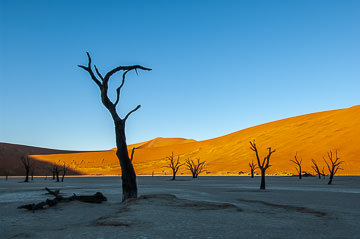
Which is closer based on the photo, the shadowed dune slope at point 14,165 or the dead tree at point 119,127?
the dead tree at point 119,127

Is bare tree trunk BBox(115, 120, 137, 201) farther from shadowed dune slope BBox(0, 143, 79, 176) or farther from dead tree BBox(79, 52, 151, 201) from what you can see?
shadowed dune slope BBox(0, 143, 79, 176)

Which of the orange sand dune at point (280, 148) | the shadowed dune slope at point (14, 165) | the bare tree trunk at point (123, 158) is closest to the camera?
the bare tree trunk at point (123, 158)

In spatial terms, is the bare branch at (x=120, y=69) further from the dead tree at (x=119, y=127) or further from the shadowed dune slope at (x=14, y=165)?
the shadowed dune slope at (x=14, y=165)

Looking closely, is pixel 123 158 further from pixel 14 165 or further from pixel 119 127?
pixel 14 165

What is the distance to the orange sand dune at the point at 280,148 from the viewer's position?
53.4 metres

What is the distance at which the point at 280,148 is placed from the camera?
63.1 metres

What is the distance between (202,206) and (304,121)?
73.8m

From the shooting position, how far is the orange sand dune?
2103 inches

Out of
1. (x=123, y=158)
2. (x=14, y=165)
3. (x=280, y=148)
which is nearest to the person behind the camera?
(x=123, y=158)

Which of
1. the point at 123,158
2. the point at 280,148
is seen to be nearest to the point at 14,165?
the point at 280,148

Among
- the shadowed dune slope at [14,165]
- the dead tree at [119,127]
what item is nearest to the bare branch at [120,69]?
the dead tree at [119,127]

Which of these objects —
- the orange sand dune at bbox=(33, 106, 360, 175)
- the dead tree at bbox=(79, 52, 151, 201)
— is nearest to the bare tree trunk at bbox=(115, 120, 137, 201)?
the dead tree at bbox=(79, 52, 151, 201)

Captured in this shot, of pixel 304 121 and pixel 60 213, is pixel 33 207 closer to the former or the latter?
pixel 60 213

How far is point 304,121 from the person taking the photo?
254 feet
